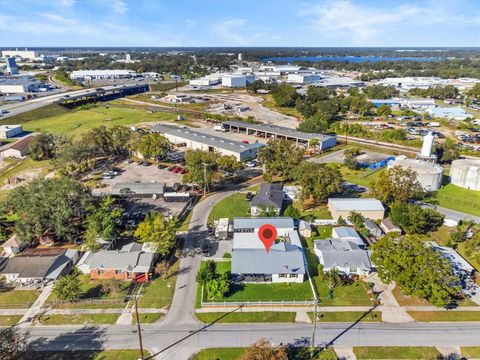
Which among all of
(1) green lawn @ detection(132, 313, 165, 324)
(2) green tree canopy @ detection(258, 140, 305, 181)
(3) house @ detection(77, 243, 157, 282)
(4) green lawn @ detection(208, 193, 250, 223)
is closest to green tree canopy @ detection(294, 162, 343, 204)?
(2) green tree canopy @ detection(258, 140, 305, 181)

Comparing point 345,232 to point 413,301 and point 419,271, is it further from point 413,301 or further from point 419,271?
point 419,271

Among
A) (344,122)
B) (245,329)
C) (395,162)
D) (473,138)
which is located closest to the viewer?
(245,329)

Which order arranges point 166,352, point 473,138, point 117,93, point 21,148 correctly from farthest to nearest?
point 117,93 < point 473,138 < point 21,148 < point 166,352

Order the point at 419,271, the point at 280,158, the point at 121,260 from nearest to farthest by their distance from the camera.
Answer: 1. the point at 419,271
2. the point at 121,260
3. the point at 280,158

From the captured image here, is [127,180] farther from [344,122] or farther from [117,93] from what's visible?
[117,93]

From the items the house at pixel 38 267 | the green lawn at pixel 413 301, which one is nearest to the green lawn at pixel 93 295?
the house at pixel 38 267

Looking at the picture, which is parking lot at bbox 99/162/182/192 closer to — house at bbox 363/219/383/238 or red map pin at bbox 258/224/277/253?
red map pin at bbox 258/224/277/253

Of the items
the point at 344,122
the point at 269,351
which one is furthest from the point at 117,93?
the point at 269,351

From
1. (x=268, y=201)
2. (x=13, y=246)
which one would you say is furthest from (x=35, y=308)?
(x=268, y=201)
